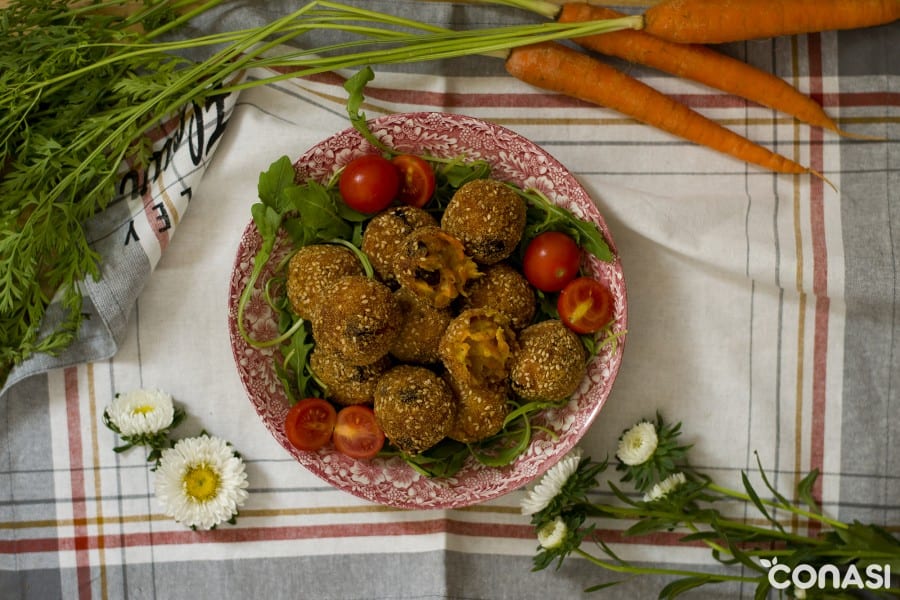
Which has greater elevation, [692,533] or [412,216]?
[412,216]

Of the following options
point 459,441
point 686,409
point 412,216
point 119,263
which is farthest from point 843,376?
point 119,263

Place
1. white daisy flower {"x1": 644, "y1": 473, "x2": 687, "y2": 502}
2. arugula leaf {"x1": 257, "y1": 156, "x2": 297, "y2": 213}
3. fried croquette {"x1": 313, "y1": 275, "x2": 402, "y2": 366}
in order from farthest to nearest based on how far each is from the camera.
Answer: white daisy flower {"x1": 644, "y1": 473, "x2": 687, "y2": 502} < arugula leaf {"x1": 257, "y1": 156, "x2": 297, "y2": 213} < fried croquette {"x1": 313, "y1": 275, "x2": 402, "y2": 366}

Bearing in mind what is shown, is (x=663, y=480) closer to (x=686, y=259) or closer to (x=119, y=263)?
(x=686, y=259)

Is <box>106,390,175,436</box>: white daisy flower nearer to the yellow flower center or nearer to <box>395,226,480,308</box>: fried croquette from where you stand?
the yellow flower center

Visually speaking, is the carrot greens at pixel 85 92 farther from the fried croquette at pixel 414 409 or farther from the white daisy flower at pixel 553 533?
the white daisy flower at pixel 553 533

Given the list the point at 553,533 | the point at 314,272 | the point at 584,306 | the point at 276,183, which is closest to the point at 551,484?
the point at 553,533

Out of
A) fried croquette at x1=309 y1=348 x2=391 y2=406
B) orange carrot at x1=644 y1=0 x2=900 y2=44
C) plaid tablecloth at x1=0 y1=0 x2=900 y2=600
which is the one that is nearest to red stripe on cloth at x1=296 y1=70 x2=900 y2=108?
plaid tablecloth at x1=0 y1=0 x2=900 y2=600

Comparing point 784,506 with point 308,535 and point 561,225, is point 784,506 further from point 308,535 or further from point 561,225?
point 308,535
